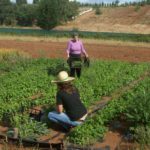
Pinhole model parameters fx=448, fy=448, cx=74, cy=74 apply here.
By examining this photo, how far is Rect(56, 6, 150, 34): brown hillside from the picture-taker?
84938mm

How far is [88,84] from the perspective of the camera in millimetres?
12461

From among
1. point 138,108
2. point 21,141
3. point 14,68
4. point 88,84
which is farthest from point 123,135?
point 14,68

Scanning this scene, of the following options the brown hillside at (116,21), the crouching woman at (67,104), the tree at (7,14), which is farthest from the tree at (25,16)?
the crouching woman at (67,104)

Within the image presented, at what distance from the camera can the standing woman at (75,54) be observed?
13461 millimetres

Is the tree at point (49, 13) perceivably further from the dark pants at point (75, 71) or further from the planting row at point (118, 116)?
the planting row at point (118, 116)

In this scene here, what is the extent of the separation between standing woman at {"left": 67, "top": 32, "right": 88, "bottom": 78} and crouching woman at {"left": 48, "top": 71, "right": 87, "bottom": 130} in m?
5.46

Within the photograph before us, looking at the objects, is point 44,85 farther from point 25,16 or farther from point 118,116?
point 25,16

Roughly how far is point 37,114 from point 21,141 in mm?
1749

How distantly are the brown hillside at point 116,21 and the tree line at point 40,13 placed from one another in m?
7.10

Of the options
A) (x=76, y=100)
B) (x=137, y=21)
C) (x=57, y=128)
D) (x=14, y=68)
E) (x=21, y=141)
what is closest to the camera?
(x=21, y=141)

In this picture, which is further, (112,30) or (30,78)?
(112,30)

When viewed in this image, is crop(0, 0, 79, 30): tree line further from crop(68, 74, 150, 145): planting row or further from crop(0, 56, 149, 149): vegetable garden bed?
crop(68, 74, 150, 145): planting row

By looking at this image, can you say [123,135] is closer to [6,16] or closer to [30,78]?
[30,78]

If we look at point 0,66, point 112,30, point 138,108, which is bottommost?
point 112,30
